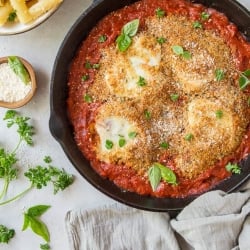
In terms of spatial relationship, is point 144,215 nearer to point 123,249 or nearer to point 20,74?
point 123,249

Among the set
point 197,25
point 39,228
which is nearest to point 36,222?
point 39,228

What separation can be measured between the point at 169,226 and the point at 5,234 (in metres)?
1.07

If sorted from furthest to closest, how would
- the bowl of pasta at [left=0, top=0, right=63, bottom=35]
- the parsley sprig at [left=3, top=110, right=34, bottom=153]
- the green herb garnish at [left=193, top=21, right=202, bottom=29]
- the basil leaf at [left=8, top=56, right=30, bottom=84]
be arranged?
the parsley sprig at [left=3, top=110, right=34, bottom=153] < the basil leaf at [left=8, top=56, right=30, bottom=84] < the green herb garnish at [left=193, top=21, right=202, bottom=29] < the bowl of pasta at [left=0, top=0, right=63, bottom=35]

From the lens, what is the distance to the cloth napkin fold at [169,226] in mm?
3693

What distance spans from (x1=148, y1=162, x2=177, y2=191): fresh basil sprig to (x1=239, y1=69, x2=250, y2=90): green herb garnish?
665 mm

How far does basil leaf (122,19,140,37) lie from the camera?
12.0 feet

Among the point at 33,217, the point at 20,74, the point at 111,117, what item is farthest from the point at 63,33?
the point at 33,217

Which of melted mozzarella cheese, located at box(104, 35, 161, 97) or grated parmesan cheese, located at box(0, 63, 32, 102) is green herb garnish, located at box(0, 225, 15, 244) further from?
melted mozzarella cheese, located at box(104, 35, 161, 97)

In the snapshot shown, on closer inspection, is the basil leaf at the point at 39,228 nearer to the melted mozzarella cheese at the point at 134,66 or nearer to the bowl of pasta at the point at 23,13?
the melted mozzarella cheese at the point at 134,66

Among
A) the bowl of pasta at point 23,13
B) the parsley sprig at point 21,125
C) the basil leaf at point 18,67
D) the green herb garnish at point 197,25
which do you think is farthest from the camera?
the parsley sprig at point 21,125

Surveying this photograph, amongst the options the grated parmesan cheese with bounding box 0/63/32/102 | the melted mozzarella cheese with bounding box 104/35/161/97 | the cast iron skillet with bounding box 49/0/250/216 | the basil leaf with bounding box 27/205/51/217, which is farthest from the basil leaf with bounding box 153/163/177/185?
the grated parmesan cheese with bounding box 0/63/32/102

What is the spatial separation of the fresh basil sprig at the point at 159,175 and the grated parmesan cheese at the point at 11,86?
934 mm

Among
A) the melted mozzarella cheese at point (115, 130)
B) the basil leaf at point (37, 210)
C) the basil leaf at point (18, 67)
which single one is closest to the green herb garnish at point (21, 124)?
the basil leaf at point (18, 67)

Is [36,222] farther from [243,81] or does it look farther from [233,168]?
[243,81]
